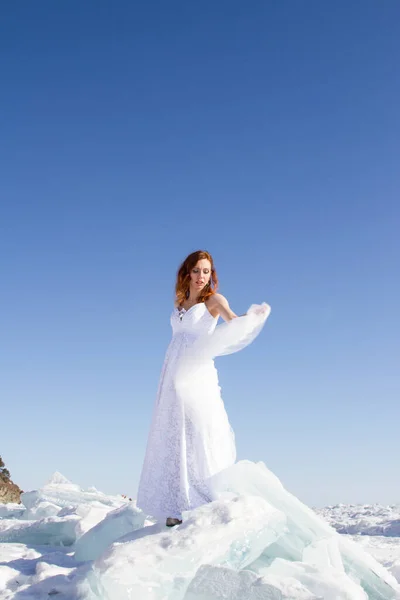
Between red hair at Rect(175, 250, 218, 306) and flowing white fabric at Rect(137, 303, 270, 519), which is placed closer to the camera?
flowing white fabric at Rect(137, 303, 270, 519)

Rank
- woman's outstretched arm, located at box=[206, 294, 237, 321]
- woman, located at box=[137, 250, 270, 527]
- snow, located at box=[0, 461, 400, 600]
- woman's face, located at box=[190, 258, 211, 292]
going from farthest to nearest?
woman's face, located at box=[190, 258, 211, 292]
woman's outstretched arm, located at box=[206, 294, 237, 321]
woman, located at box=[137, 250, 270, 527]
snow, located at box=[0, 461, 400, 600]

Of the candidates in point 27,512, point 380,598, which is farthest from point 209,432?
point 27,512

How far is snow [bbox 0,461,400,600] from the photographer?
12.0 ft

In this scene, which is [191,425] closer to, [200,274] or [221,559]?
[221,559]

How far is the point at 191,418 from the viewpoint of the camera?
527 cm

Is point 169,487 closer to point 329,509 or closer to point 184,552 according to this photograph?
point 184,552

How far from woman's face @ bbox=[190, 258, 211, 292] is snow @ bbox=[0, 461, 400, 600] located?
181 cm

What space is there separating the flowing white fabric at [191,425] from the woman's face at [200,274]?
0.39 meters

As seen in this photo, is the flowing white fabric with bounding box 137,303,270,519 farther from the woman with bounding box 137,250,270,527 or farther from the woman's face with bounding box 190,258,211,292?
the woman's face with bounding box 190,258,211,292

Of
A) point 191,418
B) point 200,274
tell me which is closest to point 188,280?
point 200,274

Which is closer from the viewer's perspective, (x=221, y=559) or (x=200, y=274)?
(x=221, y=559)

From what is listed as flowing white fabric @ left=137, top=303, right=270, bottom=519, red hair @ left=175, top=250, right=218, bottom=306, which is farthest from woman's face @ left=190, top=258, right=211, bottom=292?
flowing white fabric @ left=137, top=303, right=270, bottom=519

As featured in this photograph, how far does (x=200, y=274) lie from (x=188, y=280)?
0.21m

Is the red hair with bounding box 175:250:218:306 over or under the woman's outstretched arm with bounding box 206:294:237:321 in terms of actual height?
over
